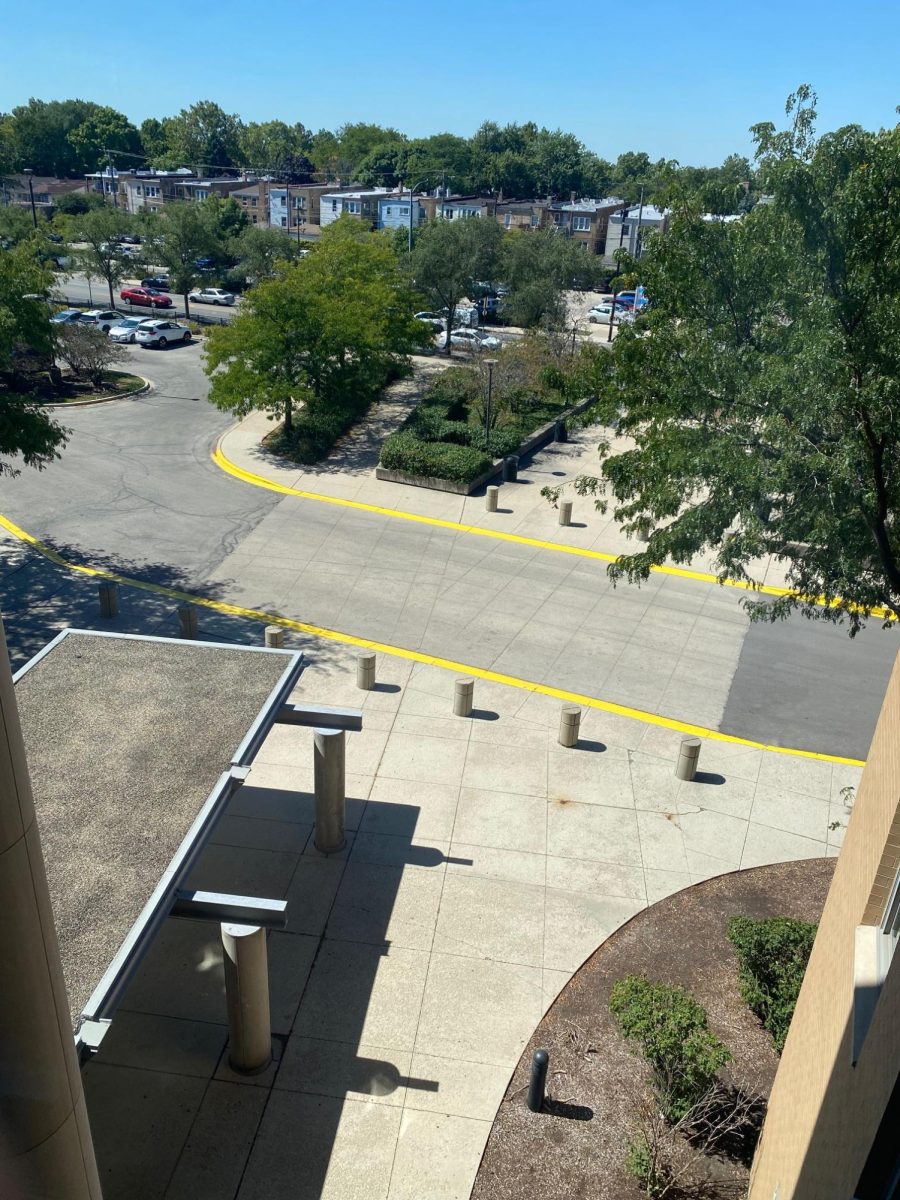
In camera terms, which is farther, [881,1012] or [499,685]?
[499,685]

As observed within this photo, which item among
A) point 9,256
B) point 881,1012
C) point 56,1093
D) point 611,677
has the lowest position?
point 611,677

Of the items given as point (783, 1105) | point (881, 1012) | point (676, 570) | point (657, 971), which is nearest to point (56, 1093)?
point (881, 1012)

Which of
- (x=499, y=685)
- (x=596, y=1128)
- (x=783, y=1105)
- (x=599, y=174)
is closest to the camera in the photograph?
(x=783, y=1105)

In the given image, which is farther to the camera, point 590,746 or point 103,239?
point 103,239

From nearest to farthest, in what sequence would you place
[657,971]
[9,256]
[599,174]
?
[657,971] < [9,256] < [599,174]

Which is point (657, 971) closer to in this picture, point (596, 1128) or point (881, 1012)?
point (596, 1128)

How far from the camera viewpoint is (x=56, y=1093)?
476 centimetres

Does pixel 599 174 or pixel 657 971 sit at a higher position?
pixel 599 174

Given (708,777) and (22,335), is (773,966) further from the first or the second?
(22,335)

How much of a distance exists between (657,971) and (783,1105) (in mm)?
3175

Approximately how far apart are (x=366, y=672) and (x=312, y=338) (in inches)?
554

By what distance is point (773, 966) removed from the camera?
9.41 m

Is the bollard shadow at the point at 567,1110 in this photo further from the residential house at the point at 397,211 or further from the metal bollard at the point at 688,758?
the residential house at the point at 397,211

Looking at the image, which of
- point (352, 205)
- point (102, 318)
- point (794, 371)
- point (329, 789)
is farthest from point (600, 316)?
point (329, 789)
